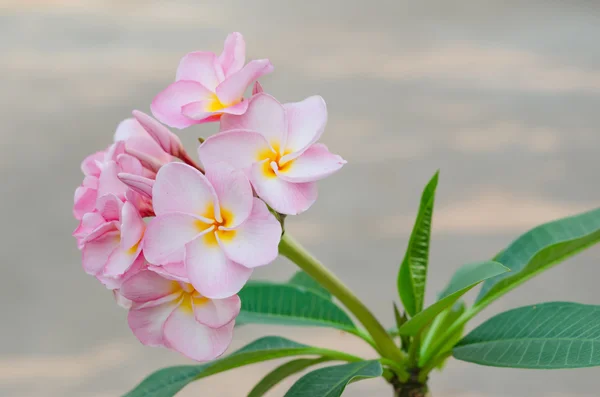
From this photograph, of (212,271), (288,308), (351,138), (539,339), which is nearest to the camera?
(212,271)

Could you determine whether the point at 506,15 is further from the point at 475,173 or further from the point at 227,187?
the point at 227,187

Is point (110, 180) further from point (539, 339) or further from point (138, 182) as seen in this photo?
point (539, 339)

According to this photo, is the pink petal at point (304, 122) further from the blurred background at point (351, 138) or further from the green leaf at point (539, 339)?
the blurred background at point (351, 138)

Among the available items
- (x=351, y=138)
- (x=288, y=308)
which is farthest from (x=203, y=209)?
(x=351, y=138)

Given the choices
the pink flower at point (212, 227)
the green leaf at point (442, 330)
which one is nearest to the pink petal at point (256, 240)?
the pink flower at point (212, 227)

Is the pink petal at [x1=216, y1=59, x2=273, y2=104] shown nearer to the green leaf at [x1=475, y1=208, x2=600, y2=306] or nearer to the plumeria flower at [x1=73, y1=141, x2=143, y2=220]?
the plumeria flower at [x1=73, y1=141, x2=143, y2=220]

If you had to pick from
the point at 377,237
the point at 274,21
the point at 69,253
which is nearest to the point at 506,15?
the point at 274,21
